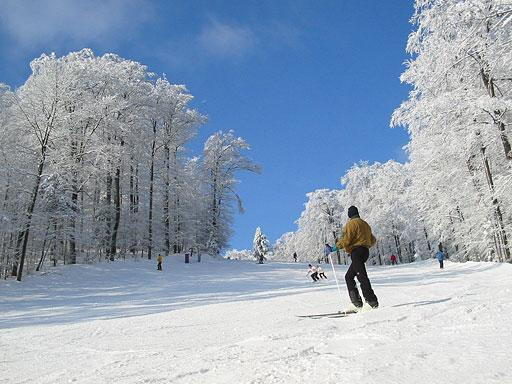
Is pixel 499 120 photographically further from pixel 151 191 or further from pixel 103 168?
pixel 151 191

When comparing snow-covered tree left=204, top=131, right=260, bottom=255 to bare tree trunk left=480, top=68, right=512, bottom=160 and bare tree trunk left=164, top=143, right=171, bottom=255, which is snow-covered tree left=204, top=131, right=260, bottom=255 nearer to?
bare tree trunk left=164, top=143, right=171, bottom=255

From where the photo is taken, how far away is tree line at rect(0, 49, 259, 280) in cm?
2184

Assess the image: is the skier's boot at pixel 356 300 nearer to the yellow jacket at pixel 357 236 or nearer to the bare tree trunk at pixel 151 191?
the yellow jacket at pixel 357 236

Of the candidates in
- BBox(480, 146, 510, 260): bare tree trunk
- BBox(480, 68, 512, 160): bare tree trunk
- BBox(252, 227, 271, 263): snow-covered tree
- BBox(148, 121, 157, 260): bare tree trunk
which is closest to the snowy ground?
BBox(480, 68, 512, 160): bare tree trunk

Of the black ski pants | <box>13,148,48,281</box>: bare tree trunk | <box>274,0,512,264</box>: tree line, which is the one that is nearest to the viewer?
the black ski pants

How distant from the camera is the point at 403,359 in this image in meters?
3.04

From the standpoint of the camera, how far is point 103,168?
25781mm

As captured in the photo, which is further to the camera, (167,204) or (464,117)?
(167,204)

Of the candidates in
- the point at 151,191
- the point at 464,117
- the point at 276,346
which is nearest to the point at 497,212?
the point at 464,117

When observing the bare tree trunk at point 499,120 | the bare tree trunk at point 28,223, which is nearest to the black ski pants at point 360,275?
the bare tree trunk at point 499,120

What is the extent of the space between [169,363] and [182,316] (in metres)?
5.07

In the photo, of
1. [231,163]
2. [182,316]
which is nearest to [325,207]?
[231,163]

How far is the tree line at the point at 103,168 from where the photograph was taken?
21.8 m

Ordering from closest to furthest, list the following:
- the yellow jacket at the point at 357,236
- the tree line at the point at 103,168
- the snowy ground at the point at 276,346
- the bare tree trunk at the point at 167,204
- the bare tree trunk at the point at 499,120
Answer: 1. the snowy ground at the point at 276,346
2. the yellow jacket at the point at 357,236
3. the bare tree trunk at the point at 499,120
4. the tree line at the point at 103,168
5. the bare tree trunk at the point at 167,204
